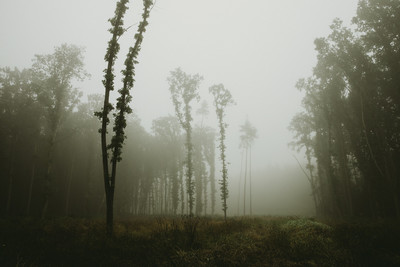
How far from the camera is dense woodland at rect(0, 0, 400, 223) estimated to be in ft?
61.1

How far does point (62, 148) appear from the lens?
32406mm

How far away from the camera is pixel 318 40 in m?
21.0

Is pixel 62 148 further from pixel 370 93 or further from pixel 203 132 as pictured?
pixel 370 93

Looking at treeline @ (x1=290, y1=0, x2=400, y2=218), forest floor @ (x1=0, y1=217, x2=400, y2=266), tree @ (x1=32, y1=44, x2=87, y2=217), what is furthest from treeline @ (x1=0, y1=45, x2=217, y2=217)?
treeline @ (x1=290, y1=0, x2=400, y2=218)

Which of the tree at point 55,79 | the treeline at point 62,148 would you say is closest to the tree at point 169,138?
the treeline at point 62,148

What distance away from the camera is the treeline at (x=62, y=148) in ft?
72.5

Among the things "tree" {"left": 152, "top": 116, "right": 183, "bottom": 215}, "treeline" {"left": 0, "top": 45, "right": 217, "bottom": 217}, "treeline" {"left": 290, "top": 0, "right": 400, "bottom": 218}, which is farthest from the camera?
"tree" {"left": 152, "top": 116, "right": 183, "bottom": 215}

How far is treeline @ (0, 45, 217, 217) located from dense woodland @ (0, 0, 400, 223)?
131 mm

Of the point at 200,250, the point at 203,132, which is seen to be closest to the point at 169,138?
the point at 203,132

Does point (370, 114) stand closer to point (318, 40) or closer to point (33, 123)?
point (318, 40)

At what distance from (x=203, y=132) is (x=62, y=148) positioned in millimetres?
22727

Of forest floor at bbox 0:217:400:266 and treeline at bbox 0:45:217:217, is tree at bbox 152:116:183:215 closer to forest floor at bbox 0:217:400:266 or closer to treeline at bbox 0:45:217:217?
treeline at bbox 0:45:217:217

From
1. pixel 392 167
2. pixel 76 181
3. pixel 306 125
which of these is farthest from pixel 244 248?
pixel 76 181

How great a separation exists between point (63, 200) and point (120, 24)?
98.8 ft
